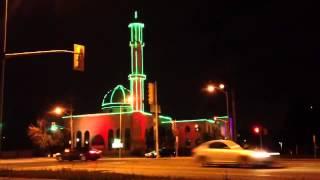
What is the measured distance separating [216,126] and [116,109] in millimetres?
29352

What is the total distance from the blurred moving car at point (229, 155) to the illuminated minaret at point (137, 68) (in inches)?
3292

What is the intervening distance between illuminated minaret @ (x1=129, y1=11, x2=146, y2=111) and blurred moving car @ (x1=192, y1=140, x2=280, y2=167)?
83.6 m

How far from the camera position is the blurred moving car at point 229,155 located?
83.9 ft

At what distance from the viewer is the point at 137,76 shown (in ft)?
368

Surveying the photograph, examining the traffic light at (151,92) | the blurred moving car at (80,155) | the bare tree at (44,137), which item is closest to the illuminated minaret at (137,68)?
the bare tree at (44,137)

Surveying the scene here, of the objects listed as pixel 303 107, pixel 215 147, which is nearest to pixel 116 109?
pixel 303 107

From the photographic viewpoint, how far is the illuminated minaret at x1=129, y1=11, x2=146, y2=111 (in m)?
112

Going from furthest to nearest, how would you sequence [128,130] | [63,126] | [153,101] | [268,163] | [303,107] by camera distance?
[63,126] < [128,130] < [303,107] < [153,101] < [268,163]

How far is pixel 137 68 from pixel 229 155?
87069 millimetres

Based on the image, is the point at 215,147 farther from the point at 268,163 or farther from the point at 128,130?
the point at 128,130

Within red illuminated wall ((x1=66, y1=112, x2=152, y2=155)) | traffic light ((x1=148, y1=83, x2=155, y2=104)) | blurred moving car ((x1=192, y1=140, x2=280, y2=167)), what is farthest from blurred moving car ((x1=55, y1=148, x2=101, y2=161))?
red illuminated wall ((x1=66, y1=112, x2=152, y2=155))

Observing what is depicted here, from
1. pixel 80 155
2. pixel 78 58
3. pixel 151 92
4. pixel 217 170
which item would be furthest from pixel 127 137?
pixel 78 58

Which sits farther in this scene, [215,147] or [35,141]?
[35,141]

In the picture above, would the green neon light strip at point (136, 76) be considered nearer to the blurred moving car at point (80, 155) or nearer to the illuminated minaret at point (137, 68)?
the illuminated minaret at point (137, 68)
